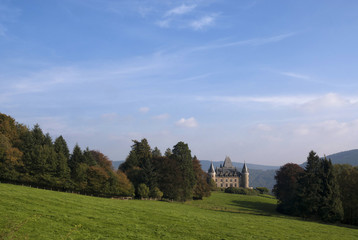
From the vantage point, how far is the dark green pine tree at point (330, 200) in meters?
48.2

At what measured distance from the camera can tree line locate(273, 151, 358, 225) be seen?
48.8m

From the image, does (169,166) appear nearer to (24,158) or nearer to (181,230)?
(24,158)

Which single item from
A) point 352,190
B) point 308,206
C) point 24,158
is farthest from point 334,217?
point 24,158

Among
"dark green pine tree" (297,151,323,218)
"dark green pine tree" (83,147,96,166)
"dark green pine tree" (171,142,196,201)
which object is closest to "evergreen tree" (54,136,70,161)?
"dark green pine tree" (83,147,96,166)

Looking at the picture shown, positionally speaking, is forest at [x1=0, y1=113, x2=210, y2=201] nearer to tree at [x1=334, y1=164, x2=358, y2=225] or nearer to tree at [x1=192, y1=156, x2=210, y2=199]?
tree at [x1=192, y1=156, x2=210, y2=199]

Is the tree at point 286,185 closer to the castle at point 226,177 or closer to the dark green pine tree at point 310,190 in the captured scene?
the dark green pine tree at point 310,190

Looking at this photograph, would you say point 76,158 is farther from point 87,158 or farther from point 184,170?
point 184,170

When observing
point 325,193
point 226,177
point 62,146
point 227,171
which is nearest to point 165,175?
point 62,146

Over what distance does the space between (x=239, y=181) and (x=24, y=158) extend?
438 ft

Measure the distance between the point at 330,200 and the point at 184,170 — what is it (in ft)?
106

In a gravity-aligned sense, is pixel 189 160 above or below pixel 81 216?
above

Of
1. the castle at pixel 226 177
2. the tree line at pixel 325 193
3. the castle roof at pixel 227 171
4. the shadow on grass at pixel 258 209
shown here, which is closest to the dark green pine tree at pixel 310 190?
the tree line at pixel 325 193

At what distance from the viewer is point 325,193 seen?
166 feet

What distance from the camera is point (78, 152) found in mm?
64062
